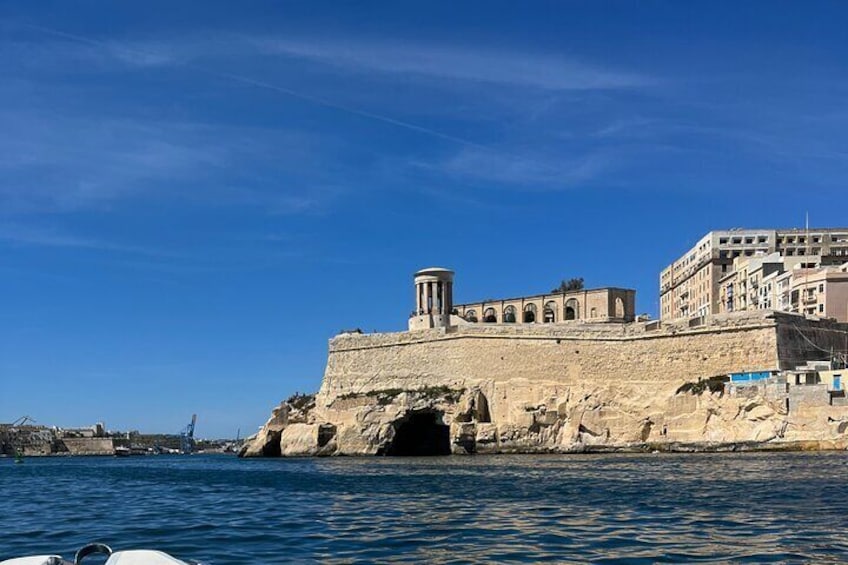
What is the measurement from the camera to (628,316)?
5603cm

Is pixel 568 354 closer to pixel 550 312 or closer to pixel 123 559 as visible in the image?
pixel 550 312

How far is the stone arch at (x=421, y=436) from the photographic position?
47219mm

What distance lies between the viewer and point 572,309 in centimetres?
5784

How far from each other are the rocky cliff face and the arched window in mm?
11859

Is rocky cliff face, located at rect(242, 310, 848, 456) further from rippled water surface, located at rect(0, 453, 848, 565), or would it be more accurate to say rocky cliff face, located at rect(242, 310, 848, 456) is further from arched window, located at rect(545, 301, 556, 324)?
arched window, located at rect(545, 301, 556, 324)

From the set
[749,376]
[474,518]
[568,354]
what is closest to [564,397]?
[568,354]

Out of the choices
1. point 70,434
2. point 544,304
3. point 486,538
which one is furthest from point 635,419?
point 70,434

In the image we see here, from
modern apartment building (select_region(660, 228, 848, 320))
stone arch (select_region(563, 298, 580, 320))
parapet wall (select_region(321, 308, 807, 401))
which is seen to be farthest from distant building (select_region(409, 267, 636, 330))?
modern apartment building (select_region(660, 228, 848, 320))

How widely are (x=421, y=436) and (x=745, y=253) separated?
3590 centimetres

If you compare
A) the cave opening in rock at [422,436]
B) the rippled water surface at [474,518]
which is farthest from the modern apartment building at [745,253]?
the rippled water surface at [474,518]

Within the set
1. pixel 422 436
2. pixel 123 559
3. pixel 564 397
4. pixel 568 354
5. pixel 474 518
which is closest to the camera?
pixel 123 559

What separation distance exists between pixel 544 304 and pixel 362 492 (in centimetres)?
4031

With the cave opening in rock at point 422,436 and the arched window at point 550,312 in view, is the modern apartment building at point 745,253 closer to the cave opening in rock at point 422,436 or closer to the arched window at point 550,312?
the arched window at point 550,312

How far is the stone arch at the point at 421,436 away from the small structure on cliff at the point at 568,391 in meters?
0.09
